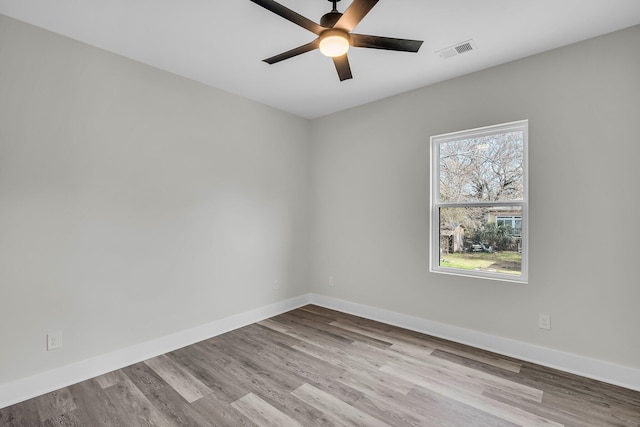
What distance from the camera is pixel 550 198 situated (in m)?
2.69

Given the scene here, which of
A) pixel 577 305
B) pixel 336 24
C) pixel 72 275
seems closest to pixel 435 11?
pixel 336 24

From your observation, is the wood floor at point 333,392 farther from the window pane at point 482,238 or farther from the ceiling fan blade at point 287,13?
the ceiling fan blade at point 287,13

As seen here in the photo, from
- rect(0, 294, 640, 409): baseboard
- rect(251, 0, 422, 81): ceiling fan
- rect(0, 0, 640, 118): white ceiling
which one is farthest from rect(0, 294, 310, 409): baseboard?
rect(251, 0, 422, 81): ceiling fan

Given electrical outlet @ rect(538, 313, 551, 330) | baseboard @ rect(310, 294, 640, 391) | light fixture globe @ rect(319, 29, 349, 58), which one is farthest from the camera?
electrical outlet @ rect(538, 313, 551, 330)

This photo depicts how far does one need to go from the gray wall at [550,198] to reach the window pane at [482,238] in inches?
6.3

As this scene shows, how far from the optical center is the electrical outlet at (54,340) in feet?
7.73

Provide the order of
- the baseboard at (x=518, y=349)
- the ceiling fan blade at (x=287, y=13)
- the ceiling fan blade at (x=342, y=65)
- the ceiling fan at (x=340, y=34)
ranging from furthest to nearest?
the baseboard at (x=518, y=349) < the ceiling fan blade at (x=342, y=65) < the ceiling fan at (x=340, y=34) < the ceiling fan blade at (x=287, y=13)

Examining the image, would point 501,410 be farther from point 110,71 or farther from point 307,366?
point 110,71

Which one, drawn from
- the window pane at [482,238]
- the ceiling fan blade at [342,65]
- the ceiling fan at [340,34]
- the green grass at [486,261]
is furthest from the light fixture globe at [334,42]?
the green grass at [486,261]

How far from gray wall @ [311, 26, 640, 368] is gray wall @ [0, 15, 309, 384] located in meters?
1.64

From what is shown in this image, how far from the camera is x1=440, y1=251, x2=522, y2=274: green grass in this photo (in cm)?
295

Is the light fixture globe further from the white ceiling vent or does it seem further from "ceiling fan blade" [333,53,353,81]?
the white ceiling vent

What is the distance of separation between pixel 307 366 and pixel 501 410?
1462 mm

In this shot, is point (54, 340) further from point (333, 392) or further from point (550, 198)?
point (550, 198)
